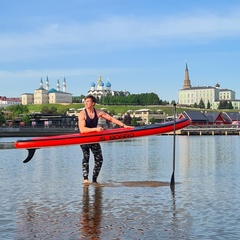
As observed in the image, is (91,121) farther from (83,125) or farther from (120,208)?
(120,208)

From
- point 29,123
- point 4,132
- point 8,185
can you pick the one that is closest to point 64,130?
point 4,132

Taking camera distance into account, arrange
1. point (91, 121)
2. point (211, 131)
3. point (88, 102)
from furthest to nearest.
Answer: point (211, 131)
point (91, 121)
point (88, 102)

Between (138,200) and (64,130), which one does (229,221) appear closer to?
(138,200)

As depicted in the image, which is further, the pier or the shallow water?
the pier

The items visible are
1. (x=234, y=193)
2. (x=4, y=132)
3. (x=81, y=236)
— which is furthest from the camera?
(x=4, y=132)

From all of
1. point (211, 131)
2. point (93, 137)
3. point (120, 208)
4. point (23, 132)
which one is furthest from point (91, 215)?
point (211, 131)

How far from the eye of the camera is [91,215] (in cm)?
1205

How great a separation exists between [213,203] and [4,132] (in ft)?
407

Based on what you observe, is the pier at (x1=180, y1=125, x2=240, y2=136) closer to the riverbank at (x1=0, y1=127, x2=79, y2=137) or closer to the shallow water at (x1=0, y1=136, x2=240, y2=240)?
the riverbank at (x1=0, y1=127, x2=79, y2=137)

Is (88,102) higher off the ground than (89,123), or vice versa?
(88,102)

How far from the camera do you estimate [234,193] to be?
15.5m

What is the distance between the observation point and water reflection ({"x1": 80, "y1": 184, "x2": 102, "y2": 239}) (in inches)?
403

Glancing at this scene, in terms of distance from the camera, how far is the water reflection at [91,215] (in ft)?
33.6

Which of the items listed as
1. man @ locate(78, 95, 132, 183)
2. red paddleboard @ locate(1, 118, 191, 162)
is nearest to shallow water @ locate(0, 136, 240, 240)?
man @ locate(78, 95, 132, 183)
